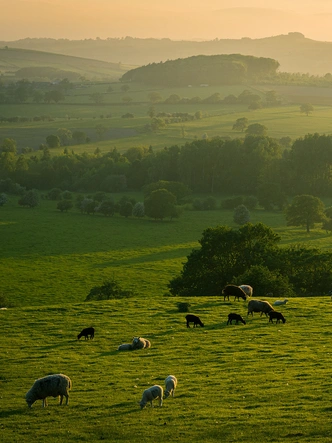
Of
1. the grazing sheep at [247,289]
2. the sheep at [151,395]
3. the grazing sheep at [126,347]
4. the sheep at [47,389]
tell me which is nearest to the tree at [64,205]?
the grazing sheep at [247,289]

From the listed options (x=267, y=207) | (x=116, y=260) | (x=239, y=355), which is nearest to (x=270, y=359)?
(x=239, y=355)

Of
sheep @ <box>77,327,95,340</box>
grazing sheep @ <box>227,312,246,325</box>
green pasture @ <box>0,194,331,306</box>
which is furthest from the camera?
green pasture @ <box>0,194,331,306</box>

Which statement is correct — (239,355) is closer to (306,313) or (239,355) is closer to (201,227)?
(306,313)

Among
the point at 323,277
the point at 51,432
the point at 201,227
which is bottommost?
the point at 201,227

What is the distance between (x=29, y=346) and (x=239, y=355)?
397 inches

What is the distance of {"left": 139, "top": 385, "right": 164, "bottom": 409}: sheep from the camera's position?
76.3 ft

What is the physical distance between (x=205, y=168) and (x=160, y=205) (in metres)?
41.2

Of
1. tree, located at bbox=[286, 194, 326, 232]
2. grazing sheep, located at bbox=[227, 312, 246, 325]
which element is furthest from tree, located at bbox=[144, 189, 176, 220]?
grazing sheep, located at bbox=[227, 312, 246, 325]

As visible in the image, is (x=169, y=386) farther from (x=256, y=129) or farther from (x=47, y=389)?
(x=256, y=129)

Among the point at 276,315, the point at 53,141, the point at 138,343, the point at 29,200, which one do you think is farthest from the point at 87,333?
the point at 53,141

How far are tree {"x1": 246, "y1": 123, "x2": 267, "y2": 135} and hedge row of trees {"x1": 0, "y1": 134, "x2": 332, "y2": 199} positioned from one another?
94.3 ft

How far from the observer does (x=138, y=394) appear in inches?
975

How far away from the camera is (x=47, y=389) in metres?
23.9

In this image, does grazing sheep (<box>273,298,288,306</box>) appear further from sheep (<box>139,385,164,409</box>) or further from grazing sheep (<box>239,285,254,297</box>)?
sheep (<box>139,385,164,409</box>)
